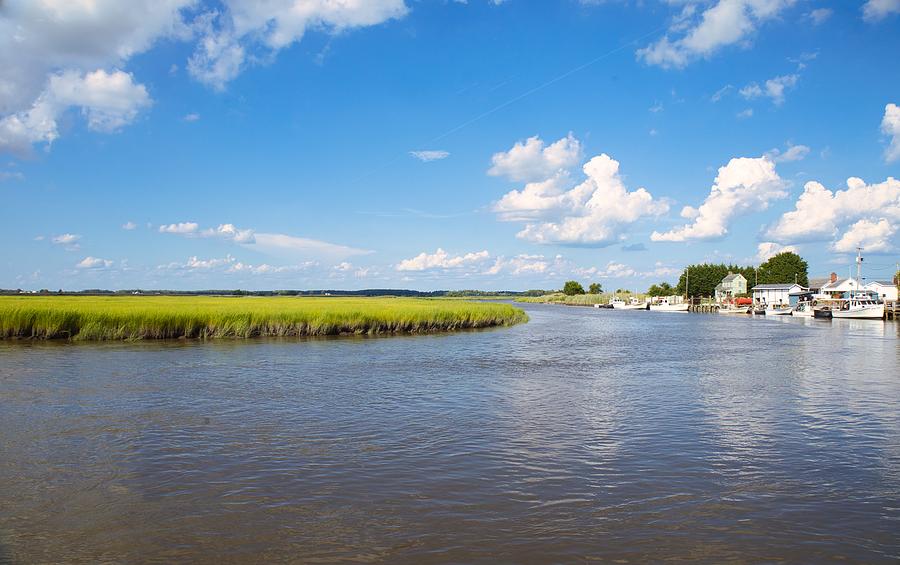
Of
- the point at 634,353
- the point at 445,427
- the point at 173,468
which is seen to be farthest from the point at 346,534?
the point at 634,353

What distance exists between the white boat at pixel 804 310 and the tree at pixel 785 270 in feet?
138

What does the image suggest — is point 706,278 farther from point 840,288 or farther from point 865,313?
point 865,313

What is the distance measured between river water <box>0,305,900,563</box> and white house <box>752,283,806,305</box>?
102 m

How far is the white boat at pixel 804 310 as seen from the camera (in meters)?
94.2

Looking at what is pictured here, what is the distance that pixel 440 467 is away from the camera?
10328 mm

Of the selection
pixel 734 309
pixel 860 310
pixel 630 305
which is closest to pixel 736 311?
pixel 734 309

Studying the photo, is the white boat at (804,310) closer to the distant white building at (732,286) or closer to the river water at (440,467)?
the distant white building at (732,286)

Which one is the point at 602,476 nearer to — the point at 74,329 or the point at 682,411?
the point at 682,411

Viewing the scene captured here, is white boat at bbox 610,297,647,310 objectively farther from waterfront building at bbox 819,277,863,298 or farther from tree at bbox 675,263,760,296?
waterfront building at bbox 819,277,863,298

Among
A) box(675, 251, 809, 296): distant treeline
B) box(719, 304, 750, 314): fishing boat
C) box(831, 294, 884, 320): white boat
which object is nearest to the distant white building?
box(675, 251, 809, 296): distant treeline

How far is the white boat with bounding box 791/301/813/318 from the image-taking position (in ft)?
309

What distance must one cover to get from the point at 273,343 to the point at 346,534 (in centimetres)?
2701

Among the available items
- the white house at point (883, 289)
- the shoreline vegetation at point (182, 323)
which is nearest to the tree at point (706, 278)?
the white house at point (883, 289)

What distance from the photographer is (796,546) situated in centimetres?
725
